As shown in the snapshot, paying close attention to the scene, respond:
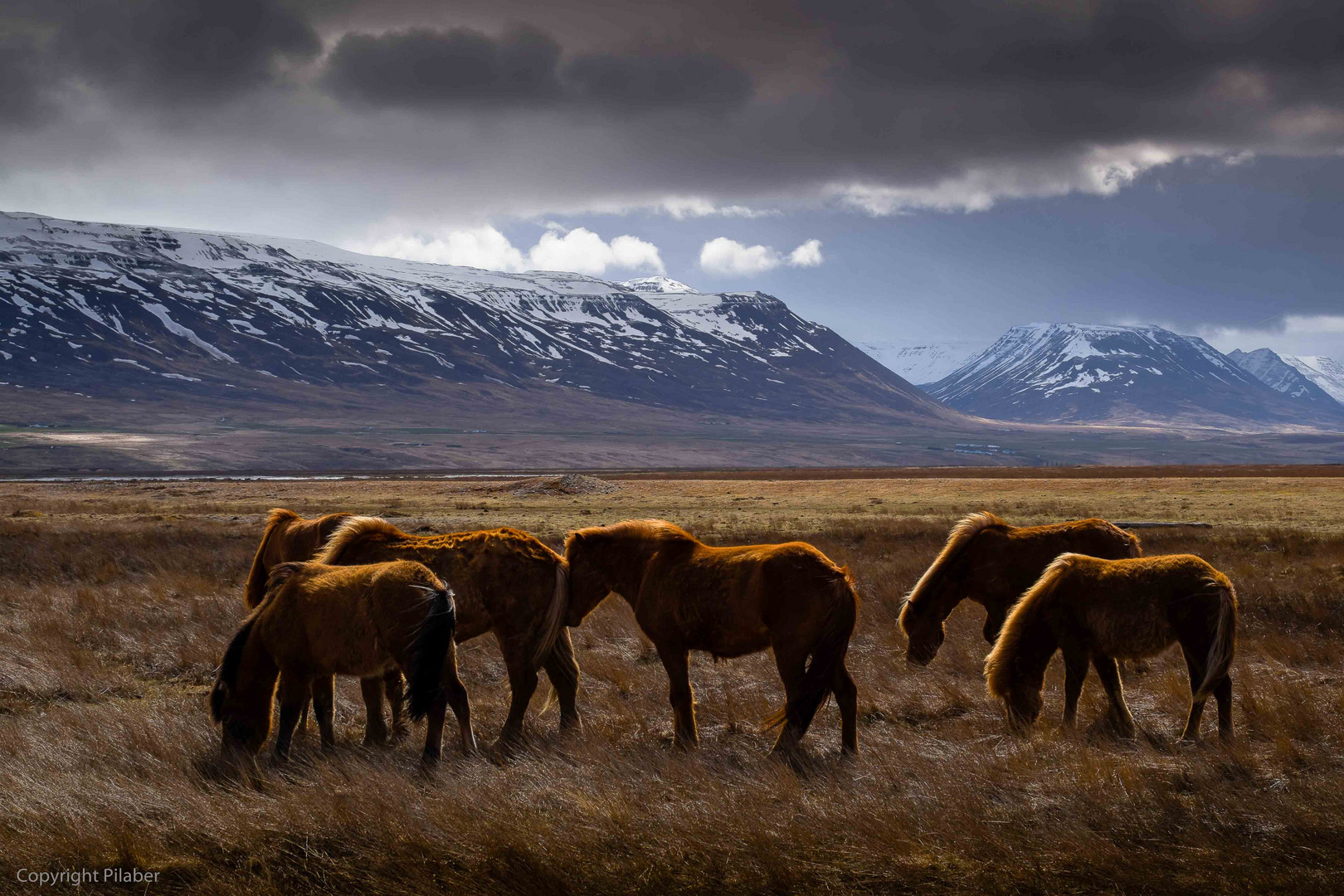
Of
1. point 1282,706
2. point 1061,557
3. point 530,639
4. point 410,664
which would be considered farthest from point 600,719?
point 1282,706

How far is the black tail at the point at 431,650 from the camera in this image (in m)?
6.72

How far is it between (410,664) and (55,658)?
6.58m

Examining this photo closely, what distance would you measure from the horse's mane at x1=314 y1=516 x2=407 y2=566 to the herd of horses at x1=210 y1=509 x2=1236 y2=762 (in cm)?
2

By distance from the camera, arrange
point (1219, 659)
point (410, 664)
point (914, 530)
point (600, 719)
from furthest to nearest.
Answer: point (914, 530), point (600, 719), point (1219, 659), point (410, 664)

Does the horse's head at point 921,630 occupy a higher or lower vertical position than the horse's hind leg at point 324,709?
higher

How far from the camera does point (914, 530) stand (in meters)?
28.3

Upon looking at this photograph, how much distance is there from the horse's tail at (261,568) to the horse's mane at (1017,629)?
737 cm

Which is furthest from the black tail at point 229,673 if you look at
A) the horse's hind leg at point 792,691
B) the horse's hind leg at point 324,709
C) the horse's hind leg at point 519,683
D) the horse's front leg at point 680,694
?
the horse's hind leg at point 792,691

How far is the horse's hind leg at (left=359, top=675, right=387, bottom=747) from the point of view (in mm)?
7957

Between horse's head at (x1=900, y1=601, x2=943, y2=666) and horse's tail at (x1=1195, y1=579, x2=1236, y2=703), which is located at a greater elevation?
horse's tail at (x1=1195, y1=579, x2=1236, y2=703)

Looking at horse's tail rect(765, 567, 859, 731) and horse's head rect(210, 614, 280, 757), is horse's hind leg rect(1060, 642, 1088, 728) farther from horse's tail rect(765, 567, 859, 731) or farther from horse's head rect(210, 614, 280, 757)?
horse's head rect(210, 614, 280, 757)

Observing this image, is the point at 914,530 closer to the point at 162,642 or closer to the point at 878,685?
the point at 878,685

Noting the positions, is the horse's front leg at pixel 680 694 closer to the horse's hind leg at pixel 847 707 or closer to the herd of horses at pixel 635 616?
the herd of horses at pixel 635 616

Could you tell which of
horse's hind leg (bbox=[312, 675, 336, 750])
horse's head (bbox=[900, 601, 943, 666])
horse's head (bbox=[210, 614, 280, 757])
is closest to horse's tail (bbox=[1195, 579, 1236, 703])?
horse's head (bbox=[900, 601, 943, 666])
